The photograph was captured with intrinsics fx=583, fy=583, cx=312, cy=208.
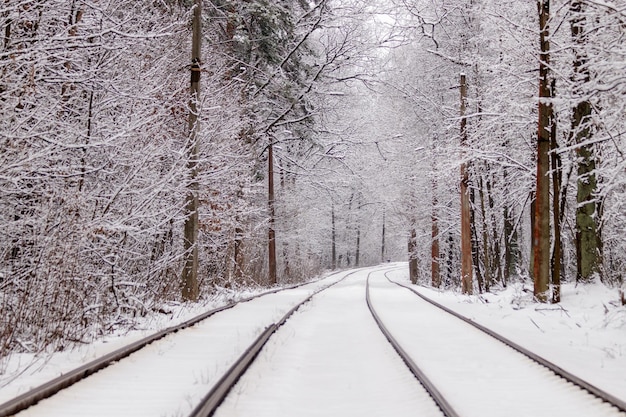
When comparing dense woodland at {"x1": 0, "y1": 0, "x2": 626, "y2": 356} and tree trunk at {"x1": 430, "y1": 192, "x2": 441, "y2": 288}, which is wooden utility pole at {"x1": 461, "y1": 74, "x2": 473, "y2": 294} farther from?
tree trunk at {"x1": 430, "y1": 192, "x2": 441, "y2": 288}

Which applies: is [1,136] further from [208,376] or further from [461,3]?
[461,3]

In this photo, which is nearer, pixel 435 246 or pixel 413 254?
pixel 435 246

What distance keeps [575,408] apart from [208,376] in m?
3.65

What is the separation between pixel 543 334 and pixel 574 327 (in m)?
1.08

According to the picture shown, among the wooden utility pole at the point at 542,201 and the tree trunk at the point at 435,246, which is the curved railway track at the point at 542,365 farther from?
the tree trunk at the point at 435,246

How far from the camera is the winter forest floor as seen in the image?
6.55 metres

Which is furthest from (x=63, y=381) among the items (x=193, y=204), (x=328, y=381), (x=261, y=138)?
(x=261, y=138)

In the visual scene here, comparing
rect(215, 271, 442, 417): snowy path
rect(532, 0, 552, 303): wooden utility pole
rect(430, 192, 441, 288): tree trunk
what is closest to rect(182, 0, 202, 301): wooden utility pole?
rect(215, 271, 442, 417): snowy path

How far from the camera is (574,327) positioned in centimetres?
1127

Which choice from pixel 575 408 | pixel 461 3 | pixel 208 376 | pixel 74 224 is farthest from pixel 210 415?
pixel 461 3

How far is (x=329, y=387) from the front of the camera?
20.3 feet

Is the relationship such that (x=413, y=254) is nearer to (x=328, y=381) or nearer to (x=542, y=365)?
(x=542, y=365)

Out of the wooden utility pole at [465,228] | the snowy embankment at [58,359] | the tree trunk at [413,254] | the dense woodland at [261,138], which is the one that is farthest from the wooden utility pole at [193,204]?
the tree trunk at [413,254]

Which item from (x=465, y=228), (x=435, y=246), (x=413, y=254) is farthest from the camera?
(x=413, y=254)
